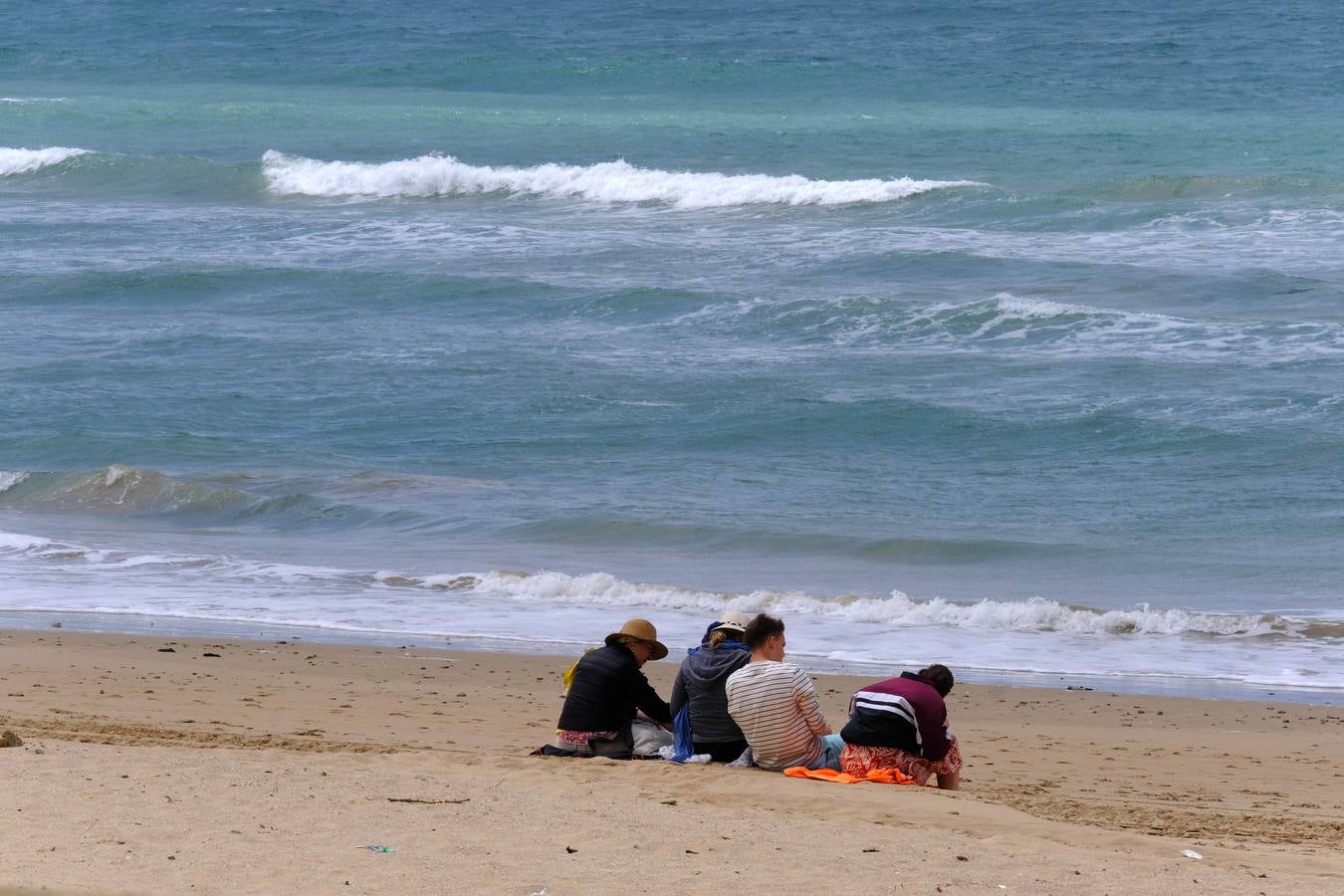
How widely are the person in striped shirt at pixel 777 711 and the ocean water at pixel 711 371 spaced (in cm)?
368

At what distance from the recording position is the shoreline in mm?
10305

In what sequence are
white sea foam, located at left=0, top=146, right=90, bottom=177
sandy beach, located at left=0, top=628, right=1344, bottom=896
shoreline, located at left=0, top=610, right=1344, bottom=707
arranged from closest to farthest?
sandy beach, located at left=0, top=628, right=1344, bottom=896 → shoreline, located at left=0, top=610, right=1344, bottom=707 → white sea foam, located at left=0, top=146, right=90, bottom=177

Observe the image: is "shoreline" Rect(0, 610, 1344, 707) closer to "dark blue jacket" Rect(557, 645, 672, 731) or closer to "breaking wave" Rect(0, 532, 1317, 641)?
"breaking wave" Rect(0, 532, 1317, 641)

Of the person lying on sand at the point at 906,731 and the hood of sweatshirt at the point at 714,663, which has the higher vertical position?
the hood of sweatshirt at the point at 714,663

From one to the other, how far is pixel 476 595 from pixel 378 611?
33.4 inches

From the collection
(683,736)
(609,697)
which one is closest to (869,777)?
(683,736)

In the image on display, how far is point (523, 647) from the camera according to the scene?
11344 mm

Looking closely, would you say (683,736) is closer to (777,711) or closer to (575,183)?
(777,711)

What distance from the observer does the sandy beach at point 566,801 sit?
5.87 meters

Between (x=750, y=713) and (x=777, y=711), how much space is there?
0.12 metres

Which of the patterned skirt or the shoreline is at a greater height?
the patterned skirt

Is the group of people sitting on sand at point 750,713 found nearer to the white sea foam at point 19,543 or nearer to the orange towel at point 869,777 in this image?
the orange towel at point 869,777

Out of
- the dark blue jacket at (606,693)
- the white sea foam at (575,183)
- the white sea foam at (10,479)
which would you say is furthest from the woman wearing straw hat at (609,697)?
the white sea foam at (575,183)

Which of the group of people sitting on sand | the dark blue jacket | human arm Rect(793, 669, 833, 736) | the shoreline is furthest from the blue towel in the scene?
the shoreline
